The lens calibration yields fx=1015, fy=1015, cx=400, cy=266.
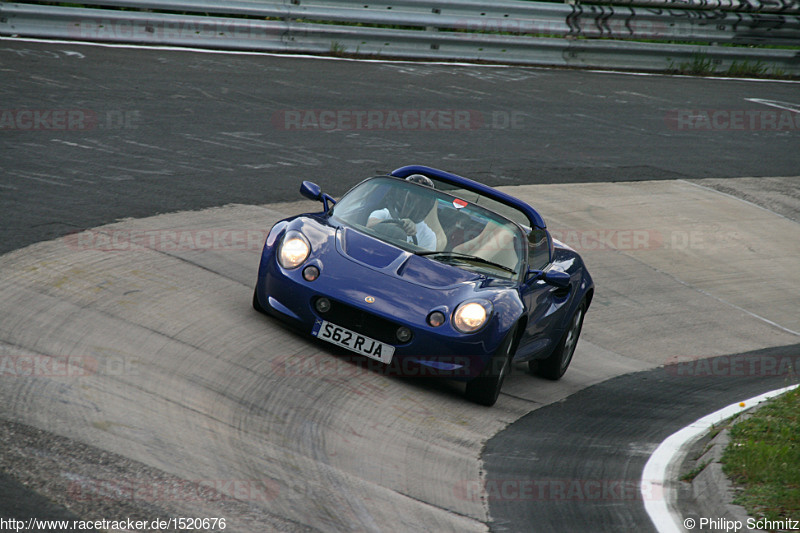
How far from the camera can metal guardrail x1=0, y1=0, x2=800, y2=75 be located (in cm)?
1534

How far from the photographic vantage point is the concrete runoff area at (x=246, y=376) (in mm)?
5004

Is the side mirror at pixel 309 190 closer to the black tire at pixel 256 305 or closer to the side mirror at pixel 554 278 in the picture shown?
the black tire at pixel 256 305

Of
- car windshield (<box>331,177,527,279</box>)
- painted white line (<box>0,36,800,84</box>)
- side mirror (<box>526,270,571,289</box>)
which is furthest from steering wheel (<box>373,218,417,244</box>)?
painted white line (<box>0,36,800,84</box>)

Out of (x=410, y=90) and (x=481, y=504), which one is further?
(x=410, y=90)

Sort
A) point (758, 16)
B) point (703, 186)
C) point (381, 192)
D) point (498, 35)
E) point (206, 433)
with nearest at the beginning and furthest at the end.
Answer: point (206, 433)
point (381, 192)
point (703, 186)
point (498, 35)
point (758, 16)

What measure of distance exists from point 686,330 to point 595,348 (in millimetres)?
1425

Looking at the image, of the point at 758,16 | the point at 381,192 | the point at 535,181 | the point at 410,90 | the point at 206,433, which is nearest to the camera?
the point at 206,433

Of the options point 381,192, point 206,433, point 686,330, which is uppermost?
point 381,192

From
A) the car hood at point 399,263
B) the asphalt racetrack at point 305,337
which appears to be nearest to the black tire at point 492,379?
the asphalt racetrack at point 305,337

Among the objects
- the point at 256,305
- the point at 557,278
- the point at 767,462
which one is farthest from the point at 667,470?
the point at 256,305

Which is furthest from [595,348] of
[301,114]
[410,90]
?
[410,90]

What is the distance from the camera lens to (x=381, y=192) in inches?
313

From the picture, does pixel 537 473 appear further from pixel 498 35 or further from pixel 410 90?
pixel 498 35

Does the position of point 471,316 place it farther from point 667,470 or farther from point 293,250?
point 667,470
